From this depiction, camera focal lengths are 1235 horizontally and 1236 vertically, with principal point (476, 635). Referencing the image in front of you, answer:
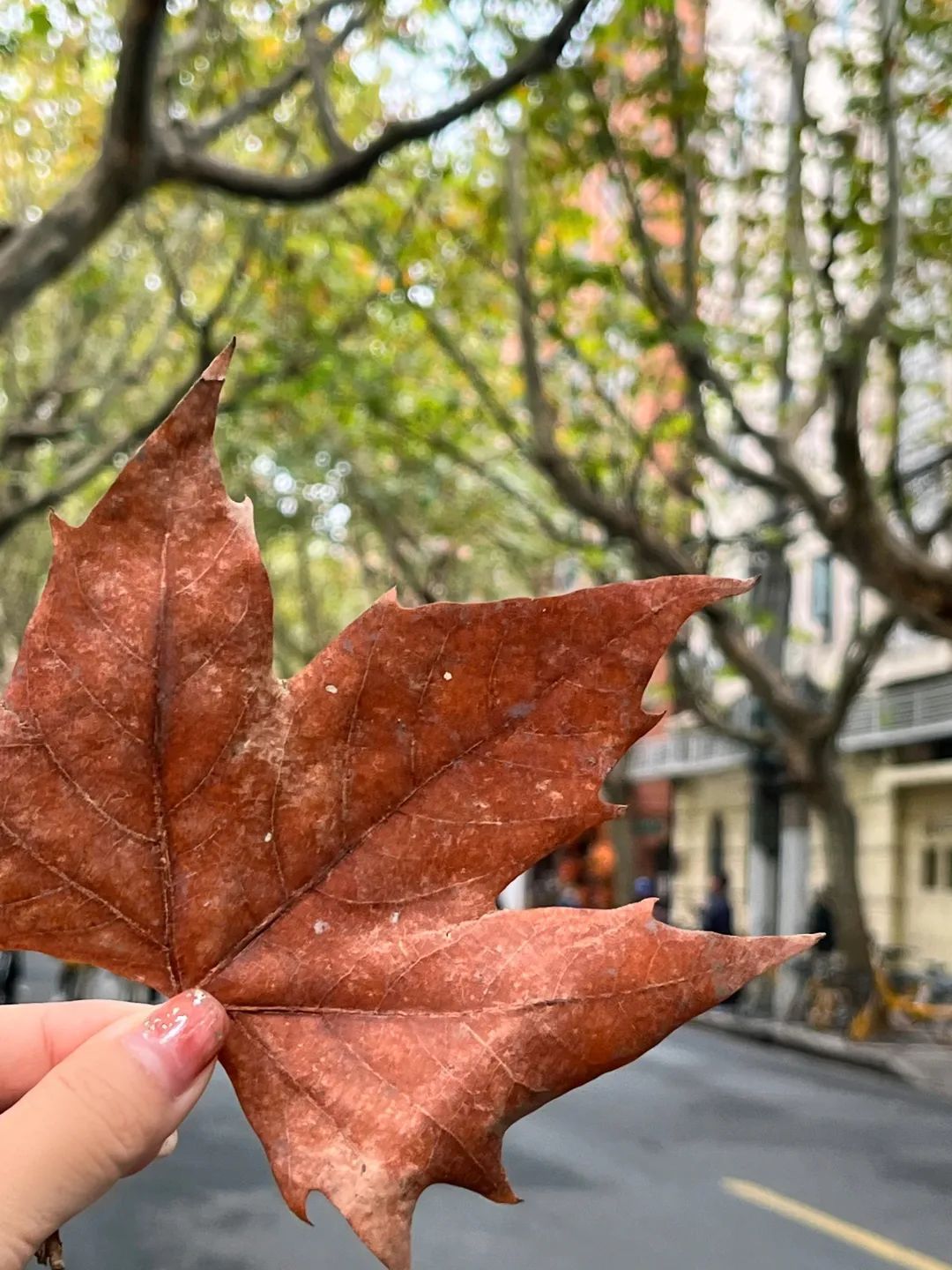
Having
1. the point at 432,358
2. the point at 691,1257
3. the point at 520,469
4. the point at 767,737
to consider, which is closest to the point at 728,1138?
the point at 691,1257

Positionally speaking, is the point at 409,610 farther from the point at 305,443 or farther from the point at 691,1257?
the point at 305,443

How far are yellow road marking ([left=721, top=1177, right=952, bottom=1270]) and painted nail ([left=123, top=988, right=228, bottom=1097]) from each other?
556cm

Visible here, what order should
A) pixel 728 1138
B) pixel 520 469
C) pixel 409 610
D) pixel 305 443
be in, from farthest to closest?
pixel 520 469, pixel 305 443, pixel 728 1138, pixel 409 610

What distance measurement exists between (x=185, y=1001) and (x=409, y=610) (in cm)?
29

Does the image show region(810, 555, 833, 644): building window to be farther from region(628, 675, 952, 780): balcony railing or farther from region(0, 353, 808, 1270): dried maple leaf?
region(0, 353, 808, 1270): dried maple leaf

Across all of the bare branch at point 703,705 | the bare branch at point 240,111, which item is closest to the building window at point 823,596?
the bare branch at point 703,705

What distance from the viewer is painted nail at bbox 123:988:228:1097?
78cm

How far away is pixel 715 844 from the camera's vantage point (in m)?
23.6

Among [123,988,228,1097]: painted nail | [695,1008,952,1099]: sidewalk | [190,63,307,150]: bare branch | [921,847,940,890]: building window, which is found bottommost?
[695,1008,952,1099]: sidewalk

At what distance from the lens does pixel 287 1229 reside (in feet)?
18.2

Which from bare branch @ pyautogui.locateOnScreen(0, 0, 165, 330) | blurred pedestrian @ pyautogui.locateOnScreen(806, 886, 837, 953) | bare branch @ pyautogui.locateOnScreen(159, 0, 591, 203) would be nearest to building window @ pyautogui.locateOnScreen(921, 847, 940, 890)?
blurred pedestrian @ pyautogui.locateOnScreen(806, 886, 837, 953)

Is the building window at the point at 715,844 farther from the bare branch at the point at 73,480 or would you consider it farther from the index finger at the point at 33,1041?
the index finger at the point at 33,1041

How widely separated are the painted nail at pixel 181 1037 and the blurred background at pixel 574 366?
9.29ft

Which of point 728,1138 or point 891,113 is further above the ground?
point 891,113
